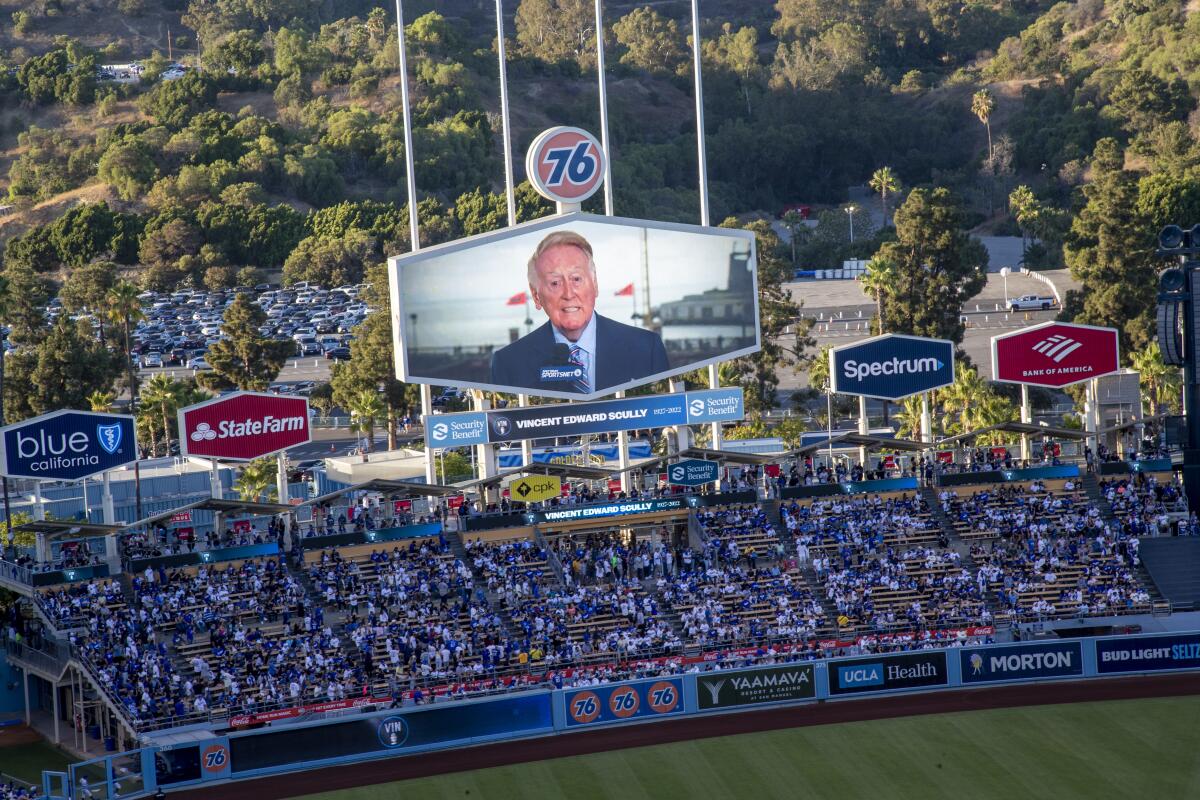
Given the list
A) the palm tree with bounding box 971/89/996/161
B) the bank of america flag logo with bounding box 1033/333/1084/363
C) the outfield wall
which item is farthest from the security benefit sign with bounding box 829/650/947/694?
the palm tree with bounding box 971/89/996/161

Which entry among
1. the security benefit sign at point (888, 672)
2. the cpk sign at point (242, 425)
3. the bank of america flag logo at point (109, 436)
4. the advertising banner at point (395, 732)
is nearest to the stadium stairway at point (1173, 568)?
the security benefit sign at point (888, 672)

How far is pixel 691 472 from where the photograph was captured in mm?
54781

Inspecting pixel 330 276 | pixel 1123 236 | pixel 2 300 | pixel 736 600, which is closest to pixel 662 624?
pixel 736 600

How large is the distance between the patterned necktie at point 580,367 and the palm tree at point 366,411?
980 inches

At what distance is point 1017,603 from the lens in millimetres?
51469

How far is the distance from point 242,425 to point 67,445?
17.8ft

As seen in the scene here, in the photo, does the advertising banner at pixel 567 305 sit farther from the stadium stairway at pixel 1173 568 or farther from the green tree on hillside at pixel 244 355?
the green tree on hillside at pixel 244 355

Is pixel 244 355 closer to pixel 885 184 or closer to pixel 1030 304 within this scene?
pixel 1030 304

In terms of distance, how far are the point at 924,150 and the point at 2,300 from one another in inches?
5093

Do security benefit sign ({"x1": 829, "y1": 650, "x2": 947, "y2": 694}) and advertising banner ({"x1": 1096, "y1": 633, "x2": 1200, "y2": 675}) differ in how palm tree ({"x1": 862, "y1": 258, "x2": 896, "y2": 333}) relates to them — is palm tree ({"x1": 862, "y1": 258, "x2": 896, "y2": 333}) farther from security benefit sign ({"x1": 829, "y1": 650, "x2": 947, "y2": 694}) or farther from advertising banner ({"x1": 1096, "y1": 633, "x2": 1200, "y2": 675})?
security benefit sign ({"x1": 829, "y1": 650, "x2": 947, "y2": 694})

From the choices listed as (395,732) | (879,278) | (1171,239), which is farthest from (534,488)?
(879,278)

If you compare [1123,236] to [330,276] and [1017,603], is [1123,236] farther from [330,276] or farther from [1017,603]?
[330,276]

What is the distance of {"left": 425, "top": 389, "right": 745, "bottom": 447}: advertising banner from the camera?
176 feet

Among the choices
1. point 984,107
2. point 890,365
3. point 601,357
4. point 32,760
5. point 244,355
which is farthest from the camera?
point 984,107
